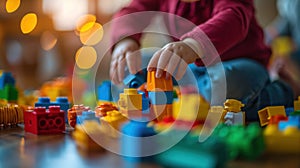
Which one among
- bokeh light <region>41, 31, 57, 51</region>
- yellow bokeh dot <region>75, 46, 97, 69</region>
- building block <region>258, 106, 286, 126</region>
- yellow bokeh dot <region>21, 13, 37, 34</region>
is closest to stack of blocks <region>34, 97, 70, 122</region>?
building block <region>258, 106, 286, 126</region>

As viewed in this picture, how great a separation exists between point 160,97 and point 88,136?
0.51 ft

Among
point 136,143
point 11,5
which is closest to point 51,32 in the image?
point 11,5

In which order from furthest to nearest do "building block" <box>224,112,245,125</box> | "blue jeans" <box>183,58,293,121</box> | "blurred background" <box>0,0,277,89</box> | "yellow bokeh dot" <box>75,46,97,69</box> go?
1. "blurred background" <box>0,0,277,89</box>
2. "yellow bokeh dot" <box>75,46,97,69</box>
3. "blue jeans" <box>183,58,293,121</box>
4. "building block" <box>224,112,245,125</box>

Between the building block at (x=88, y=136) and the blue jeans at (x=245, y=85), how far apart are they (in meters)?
0.34

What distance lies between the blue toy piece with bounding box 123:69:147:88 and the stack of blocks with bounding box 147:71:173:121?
0.36ft

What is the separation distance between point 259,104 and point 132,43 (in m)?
0.31

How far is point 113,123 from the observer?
1.91ft

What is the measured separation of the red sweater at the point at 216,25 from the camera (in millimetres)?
802

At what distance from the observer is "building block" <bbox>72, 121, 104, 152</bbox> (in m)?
0.53

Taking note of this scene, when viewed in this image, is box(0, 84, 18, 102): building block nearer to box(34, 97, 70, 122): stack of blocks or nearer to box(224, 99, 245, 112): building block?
box(34, 97, 70, 122): stack of blocks

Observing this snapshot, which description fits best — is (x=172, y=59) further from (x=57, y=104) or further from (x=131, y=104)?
(x=57, y=104)

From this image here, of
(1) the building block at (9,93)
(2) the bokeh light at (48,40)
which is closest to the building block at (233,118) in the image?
(1) the building block at (9,93)

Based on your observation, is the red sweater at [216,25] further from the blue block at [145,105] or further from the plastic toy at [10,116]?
the plastic toy at [10,116]

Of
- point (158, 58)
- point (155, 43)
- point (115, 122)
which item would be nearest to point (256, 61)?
point (155, 43)
